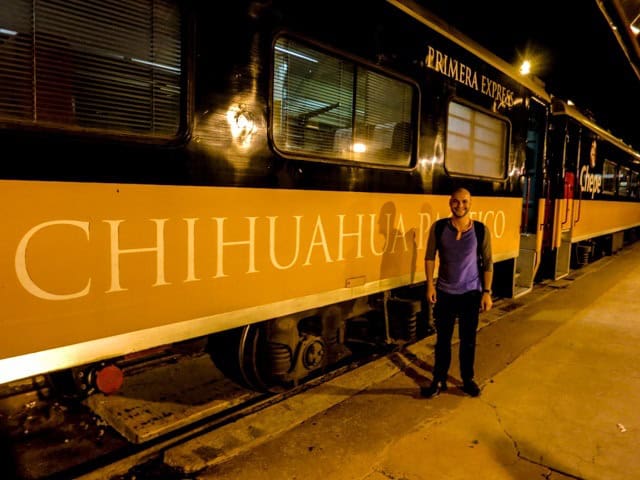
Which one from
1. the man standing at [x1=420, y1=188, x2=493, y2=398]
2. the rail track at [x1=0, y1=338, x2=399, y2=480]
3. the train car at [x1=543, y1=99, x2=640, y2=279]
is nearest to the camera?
the rail track at [x1=0, y1=338, x2=399, y2=480]

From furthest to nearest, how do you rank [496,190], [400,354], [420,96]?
[496,190] < [400,354] < [420,96]

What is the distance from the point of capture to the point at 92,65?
2.16m

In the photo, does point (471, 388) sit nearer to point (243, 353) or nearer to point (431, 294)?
point (431, 294)

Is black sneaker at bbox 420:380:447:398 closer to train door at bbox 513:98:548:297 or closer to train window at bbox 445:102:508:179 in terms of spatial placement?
train window at bbox 445:102:508:179

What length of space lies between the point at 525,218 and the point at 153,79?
6835 mm

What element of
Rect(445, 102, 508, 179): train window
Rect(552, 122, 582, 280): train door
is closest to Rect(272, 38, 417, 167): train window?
Rect(445, 102, 508, 179): train window

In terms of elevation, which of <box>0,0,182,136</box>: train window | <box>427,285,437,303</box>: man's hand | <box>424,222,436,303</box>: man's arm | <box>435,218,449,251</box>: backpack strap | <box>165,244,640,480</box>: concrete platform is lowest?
<box>165,244,640,480</box>: concrete platform

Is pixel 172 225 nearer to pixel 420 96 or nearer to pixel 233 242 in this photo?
pixel 233 242

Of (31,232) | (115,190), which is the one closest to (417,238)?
(115,190)

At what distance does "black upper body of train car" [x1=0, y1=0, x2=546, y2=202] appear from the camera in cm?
202

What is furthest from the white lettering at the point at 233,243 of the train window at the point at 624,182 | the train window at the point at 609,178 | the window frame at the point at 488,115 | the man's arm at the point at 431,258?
the train window at the point at 624,182

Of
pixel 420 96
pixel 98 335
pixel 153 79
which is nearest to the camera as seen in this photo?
pixel 98 335

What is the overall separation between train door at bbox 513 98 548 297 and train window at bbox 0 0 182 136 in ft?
20.3

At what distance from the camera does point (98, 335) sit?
2.16m
